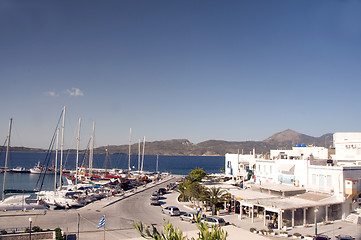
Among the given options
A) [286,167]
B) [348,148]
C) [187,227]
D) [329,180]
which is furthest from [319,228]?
[348,148]

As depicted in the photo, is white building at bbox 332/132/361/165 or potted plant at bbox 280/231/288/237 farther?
white building at bbox 332/132/361/165

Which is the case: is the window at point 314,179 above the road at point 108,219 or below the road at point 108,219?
above

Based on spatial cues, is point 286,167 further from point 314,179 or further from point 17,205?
point 17,205

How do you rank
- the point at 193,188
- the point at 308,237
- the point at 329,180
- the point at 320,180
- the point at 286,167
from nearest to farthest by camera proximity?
the point at 308,237
the point at 329,180
the point at 320,180
the point at 193,188
the point at 286,167

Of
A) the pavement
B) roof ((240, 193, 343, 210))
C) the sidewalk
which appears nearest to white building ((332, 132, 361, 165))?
roof ((240, 193, 343, 210))

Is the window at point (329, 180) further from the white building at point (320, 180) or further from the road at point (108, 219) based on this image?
the road at point (108, 219)

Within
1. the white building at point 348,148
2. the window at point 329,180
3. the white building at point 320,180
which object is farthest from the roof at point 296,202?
the white building at point 348,148

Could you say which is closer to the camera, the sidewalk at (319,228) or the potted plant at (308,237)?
the potted plant at (308,237)

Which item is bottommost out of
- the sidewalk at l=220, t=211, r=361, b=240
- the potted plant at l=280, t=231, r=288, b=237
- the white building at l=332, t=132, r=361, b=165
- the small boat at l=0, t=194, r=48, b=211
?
the small boat at l=0, t=194, r=48, b=211

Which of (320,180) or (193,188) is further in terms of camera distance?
(193,188)

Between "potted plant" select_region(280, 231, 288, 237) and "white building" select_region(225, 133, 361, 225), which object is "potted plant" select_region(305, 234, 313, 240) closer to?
"potted plant" select_region(280, 231, 288, 237)

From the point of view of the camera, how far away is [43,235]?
2403cm

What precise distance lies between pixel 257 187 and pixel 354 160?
50.8ft

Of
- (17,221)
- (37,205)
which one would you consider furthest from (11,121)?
(17,221)
